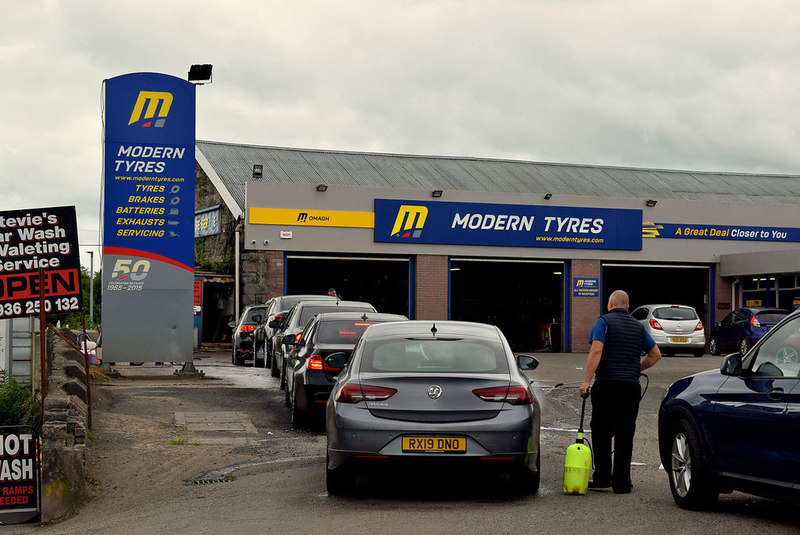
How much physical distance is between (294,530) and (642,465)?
459cm

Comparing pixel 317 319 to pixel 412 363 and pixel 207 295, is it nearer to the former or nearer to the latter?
pixel 412 363

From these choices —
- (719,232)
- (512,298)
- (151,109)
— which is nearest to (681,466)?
(151,109)

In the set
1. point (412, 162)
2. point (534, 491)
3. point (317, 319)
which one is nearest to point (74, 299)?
point (317, 319)

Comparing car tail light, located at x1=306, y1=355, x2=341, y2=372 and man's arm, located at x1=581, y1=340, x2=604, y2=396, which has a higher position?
man's arm, located at x1=581, y1=340, x2=604, y2=396

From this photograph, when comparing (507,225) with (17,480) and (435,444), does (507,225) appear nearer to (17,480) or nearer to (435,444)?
(17,480)

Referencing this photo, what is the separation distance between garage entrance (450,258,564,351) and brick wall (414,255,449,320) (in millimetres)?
3763

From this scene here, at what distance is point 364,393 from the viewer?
331 inches

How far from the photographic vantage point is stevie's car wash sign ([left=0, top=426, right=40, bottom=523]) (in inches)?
355

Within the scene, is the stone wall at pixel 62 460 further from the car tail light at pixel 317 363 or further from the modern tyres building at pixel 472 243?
the modern tyres building at pixel 472 243

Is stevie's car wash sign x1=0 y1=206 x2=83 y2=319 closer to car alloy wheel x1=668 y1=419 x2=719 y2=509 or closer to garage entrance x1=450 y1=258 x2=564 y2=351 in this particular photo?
car alloy wheel x1=668 y1=419 x2=719 y2=509

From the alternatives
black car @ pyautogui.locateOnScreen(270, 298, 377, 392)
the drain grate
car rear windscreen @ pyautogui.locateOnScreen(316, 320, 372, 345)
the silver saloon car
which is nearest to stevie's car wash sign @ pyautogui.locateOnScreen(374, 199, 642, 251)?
black car @ pyautogui.locateOnScreen(270, 298, 377, 392)

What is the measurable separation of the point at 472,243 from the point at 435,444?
27022 mm

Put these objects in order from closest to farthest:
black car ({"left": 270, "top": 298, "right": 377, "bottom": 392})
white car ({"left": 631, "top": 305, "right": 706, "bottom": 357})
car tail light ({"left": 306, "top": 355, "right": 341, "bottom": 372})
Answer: car tail light ({"left": 306, "top": 355, "right": 341, "bottom": 372})
black car ({"left": 270, "top": 298, "right": 377, "bottom": 392})
white car ({"left": 631, "top": 305, "right": 706, "bottom": 357})

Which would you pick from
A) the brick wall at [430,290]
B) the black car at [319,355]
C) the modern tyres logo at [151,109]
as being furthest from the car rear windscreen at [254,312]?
the black car at [319,355]
